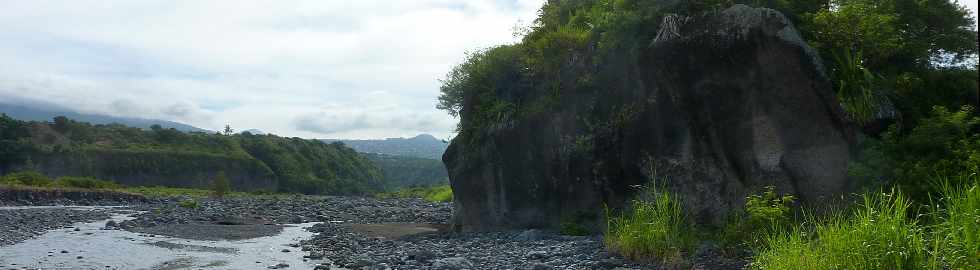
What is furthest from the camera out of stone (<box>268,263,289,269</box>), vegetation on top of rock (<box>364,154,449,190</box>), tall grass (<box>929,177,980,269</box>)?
vegetation on top of rock (<box>364,154,449,190</box>)

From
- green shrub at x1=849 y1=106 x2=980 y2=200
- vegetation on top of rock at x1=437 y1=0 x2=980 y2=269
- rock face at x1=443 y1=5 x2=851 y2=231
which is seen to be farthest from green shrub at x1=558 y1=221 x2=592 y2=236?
green shrub at x1=849 y1=106 x2=980 y2=200

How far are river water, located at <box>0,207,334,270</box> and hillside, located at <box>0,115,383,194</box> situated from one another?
63.4m

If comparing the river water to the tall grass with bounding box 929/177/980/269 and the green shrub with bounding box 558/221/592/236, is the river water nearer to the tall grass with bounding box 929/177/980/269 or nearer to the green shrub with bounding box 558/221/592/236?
the green shrub with bounding box 558/221/592/236

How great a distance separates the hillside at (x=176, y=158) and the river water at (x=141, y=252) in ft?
208

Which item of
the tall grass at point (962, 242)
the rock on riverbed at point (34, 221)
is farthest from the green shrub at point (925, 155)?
the rock on riverbed at point (34, 221)

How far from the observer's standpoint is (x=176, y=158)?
95.4 meters

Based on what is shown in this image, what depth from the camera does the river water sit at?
60.5ft

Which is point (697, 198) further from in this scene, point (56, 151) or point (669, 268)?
point (56, 151)

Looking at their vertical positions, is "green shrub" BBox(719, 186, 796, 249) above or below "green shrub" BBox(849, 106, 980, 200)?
below

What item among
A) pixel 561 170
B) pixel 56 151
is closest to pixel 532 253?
pixel 561 170

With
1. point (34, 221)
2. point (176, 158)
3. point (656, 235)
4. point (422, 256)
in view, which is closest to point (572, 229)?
point (422, 256)

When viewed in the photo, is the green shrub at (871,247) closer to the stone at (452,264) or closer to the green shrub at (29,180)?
the stone at (452,264)

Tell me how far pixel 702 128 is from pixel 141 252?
1790 centimetres

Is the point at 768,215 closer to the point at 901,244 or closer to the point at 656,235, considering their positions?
the point at 656,235
